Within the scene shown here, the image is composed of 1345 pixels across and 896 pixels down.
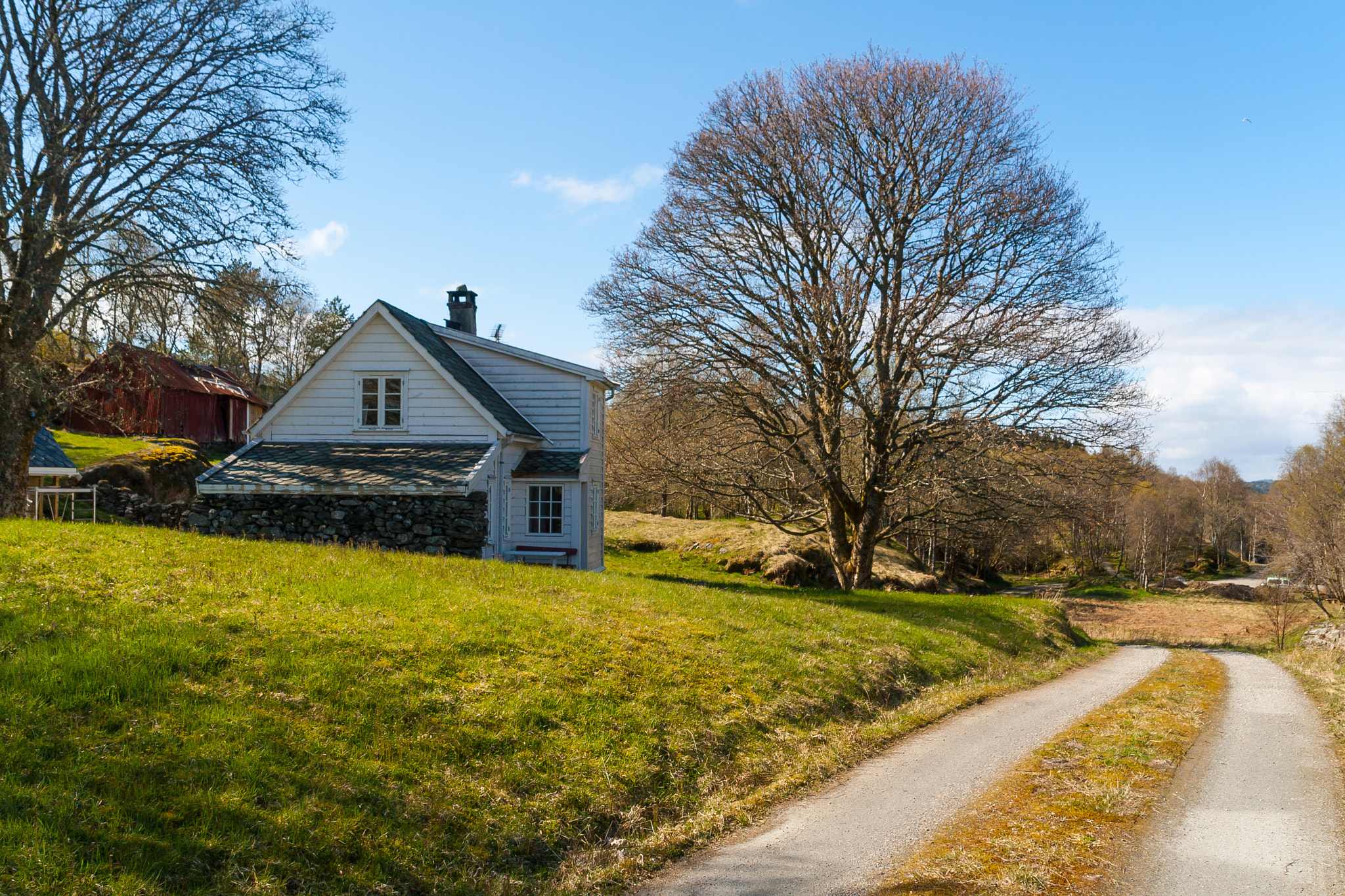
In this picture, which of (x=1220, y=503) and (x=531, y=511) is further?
(x=1220, y=503)

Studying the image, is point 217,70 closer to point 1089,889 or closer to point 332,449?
point 332,449

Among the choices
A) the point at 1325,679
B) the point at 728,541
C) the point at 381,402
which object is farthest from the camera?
the point at 728,541

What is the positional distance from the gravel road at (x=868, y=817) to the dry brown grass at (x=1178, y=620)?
18.1 m

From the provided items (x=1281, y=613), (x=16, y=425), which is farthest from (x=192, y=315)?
(x=1281, y=613)

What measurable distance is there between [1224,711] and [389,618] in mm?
11676

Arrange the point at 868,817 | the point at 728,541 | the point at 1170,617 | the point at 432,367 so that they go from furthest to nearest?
the point at 1170,617 < the point at 728,541 < the point at 432,367 < the point at 868,817

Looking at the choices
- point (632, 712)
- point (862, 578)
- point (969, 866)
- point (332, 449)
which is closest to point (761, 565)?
point (862, 578)

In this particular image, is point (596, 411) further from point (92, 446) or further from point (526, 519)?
point (92, 446)

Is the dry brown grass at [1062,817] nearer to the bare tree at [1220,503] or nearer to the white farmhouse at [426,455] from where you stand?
the white farmhouse at [426,455]

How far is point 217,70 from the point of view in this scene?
55.8 ft

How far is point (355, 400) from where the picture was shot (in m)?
21.2

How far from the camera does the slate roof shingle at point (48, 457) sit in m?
23.5

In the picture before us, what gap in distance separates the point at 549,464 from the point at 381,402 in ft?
15.2

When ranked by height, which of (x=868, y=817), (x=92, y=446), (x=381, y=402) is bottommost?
(x=868, y=817)
